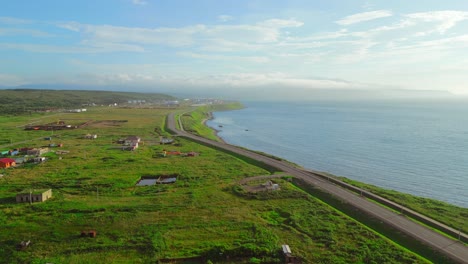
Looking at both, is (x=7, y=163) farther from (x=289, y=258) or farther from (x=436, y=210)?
(x=436, y=210)

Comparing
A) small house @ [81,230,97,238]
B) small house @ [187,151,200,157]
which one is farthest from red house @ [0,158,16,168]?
small house @ [81,230,97,238]

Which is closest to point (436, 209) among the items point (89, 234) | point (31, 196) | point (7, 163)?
point (89, 234)

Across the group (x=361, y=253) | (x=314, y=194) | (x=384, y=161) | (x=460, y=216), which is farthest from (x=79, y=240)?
(x=384, y=161)

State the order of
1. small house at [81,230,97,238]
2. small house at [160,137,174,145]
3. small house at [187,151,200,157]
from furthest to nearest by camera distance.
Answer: small house at [160,137,174,145] → small house at [187,151,200,157] → small house at [81,230,97,238]

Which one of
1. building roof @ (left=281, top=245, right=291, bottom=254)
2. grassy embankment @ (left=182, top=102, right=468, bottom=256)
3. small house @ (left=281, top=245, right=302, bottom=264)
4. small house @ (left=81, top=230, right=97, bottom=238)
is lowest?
small house @ (left=81, top=230, right=97, bottom=238)

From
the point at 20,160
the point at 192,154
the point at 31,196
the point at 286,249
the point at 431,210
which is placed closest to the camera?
the point at 286,249

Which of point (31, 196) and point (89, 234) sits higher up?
point (31, 196)

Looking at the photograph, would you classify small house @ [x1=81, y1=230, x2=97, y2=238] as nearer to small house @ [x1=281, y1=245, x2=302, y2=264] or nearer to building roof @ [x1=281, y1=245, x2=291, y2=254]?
building roof @ [x1=281, y1=245, x2=291, y2=254]

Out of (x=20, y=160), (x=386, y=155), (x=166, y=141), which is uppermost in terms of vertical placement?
(x=166, y=141)

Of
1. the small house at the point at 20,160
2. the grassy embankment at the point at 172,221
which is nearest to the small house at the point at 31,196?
the grassy embankment at the point at 172,221
